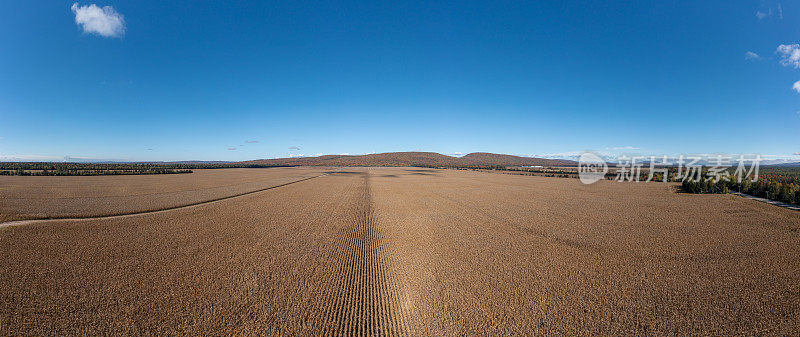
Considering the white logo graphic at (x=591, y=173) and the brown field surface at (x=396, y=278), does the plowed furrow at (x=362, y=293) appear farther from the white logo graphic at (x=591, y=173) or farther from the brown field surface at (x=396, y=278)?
the white logo graphic at (x=591, y=173)

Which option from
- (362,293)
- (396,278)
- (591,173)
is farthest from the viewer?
(591,173)

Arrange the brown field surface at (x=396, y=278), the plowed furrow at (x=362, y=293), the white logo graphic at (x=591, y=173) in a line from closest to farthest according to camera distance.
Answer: the plowed furrow at (x=362, y=293) → the brown field surface at (x=396, y=278) → the white logo graphic at (x=591, y=173)

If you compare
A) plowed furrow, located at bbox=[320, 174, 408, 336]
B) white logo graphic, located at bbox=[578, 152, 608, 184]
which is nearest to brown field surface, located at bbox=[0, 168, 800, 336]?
plowed furrow, located at bbox=[320, 174, 408, 336]

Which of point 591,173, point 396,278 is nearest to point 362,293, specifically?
point 396,278

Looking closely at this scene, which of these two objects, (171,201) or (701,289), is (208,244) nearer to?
(171,201)

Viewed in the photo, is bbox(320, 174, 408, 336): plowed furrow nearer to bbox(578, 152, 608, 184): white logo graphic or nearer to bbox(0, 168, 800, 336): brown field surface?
bbox(0, 168, 800, 336): brown field surface

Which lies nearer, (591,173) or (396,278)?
(396,278)

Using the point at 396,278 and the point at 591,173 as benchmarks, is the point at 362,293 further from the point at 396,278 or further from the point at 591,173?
the point at 591,173

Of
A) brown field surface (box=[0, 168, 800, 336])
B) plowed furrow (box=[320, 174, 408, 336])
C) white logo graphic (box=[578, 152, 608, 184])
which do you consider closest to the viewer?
plowed furrow (box=[320, 174, 408, 336])

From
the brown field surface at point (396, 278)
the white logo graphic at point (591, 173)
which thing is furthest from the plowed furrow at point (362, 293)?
the white logo graphic at point (591, 173)

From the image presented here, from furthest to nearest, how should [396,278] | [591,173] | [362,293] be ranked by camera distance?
[591,173] → [396,278] → [362,293]
